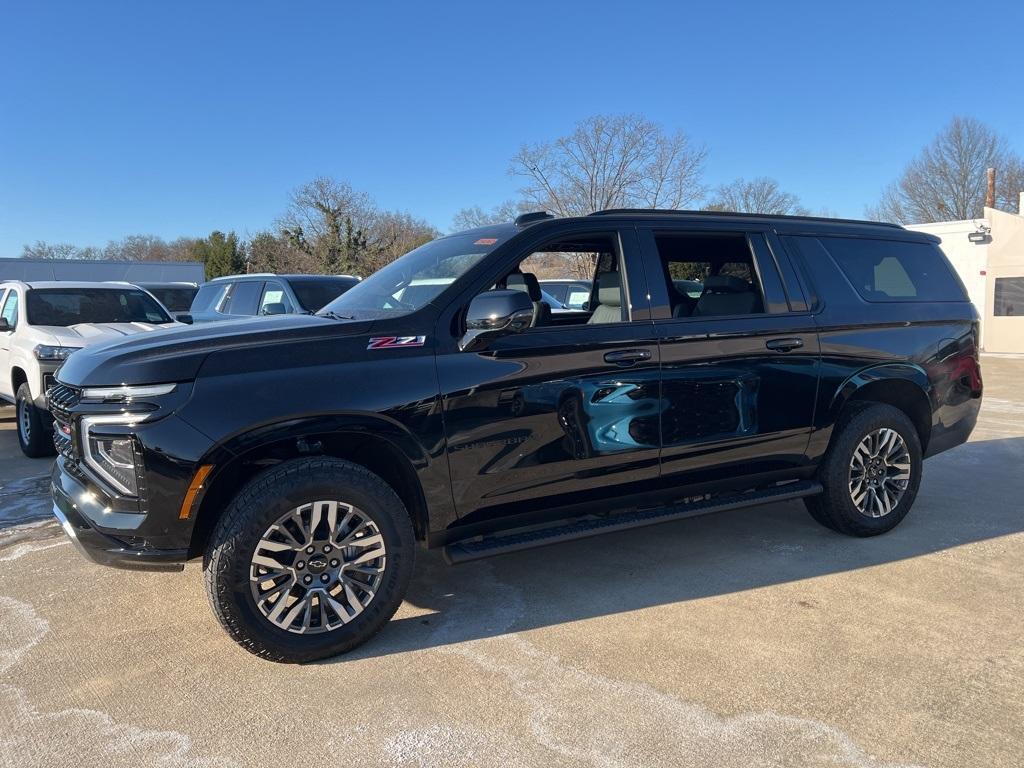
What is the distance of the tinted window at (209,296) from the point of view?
11.4 m

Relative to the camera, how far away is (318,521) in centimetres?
311

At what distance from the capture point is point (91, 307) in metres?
8.12

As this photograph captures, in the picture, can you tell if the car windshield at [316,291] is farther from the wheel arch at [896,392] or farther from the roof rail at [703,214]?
the wheel arch at [896,392]

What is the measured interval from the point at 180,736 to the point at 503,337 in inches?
81.5

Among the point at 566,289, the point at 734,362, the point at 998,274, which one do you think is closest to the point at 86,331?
the point at 734,362

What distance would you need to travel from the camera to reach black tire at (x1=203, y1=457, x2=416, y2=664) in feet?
9.78

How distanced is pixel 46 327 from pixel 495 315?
20.9ft

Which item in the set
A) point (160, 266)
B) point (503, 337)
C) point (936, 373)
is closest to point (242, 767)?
point (503, 337)

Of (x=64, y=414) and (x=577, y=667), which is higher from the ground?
(x=64, y=414)

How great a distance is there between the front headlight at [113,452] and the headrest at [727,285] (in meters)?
3.25

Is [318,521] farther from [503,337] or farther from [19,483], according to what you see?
[19,483]

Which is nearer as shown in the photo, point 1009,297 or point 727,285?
point 727,285

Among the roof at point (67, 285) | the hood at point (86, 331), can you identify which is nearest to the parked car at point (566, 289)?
the roof at point (67, 285)

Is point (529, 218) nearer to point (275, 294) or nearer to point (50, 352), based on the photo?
point (50, 352)
